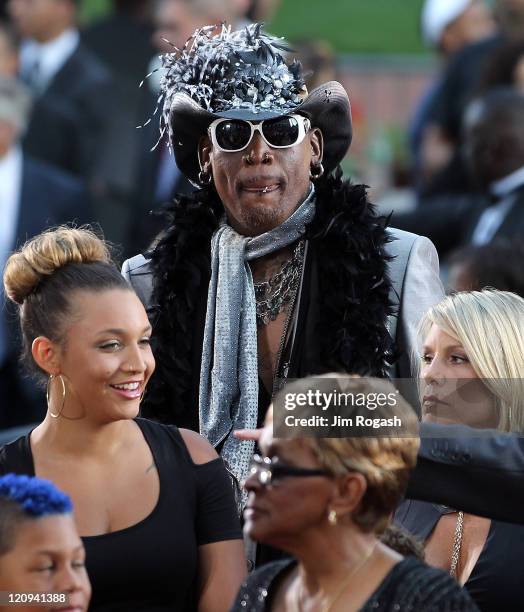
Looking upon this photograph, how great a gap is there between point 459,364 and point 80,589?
3.86 ft

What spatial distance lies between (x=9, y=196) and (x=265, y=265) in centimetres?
348

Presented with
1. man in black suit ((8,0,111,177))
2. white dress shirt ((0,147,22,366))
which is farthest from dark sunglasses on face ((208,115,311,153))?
man in black suit ((8,0,111,177))

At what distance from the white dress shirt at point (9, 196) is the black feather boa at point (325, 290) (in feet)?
10.1

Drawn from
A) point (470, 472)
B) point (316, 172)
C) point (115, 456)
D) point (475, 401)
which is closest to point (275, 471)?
point (470, 472)

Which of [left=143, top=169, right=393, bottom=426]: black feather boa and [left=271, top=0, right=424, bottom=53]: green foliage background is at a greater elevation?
[left=271, top=0, right=424, bottom=53]: green foliage background

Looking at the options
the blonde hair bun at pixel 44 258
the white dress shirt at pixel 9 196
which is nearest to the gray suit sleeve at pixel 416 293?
the blonde hair bun at pixel 44 258

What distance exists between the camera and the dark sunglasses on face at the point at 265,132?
4090 millimetres

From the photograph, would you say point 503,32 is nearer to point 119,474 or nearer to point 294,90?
point 294,90

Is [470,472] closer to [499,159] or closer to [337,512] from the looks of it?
[337,512]

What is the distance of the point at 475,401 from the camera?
12.1 feet

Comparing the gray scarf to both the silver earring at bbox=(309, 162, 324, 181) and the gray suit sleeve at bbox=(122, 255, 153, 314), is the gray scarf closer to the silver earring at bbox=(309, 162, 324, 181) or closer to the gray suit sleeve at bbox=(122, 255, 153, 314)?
the silver earring at bbox=(309, 162, 324, 181)

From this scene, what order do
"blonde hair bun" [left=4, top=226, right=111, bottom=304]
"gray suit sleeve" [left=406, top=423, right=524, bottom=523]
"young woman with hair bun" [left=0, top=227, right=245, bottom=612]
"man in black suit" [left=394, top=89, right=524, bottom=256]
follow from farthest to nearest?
"man in black suit" [left=394, top=89, right=524, bottom=256], "blonde hair bun" [left=4, top=226, right=111, bottom=304], "young woman with hair bun" [left=0, top=227, right=245, bottom=612], "gray suit sleeve" [left=406, top=423, right=524, bottom=523]

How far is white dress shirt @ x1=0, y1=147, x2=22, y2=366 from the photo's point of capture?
24.1 ft

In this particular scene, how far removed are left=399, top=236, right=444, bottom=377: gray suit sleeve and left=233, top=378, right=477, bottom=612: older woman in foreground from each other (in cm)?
120
